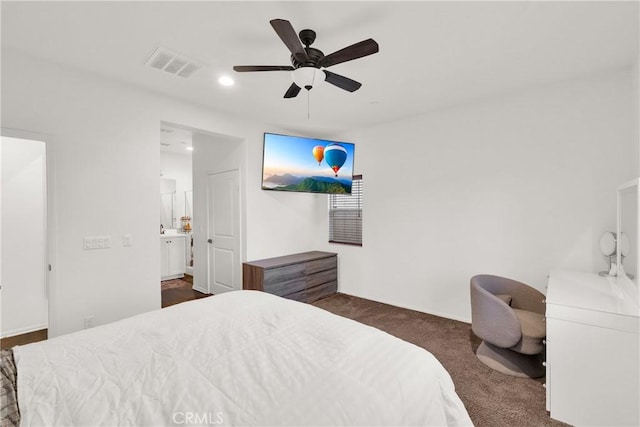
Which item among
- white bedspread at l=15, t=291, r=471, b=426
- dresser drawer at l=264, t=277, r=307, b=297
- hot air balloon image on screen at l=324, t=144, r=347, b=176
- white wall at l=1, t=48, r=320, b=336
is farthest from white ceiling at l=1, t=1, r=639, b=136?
dresser drawer at l=264, t=277, r=307, b=297

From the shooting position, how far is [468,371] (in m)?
2.44

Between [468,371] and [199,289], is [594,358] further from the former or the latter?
[199,289]

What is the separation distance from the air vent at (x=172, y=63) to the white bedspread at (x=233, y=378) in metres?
2.10

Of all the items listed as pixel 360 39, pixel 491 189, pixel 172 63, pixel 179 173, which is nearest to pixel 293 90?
pixel 360 39

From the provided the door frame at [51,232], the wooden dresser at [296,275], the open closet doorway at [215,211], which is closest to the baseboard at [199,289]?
the open closet doorway at [215,211]

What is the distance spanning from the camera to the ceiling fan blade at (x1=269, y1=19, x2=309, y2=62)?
1.53 m

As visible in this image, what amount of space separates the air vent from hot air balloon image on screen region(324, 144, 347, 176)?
6.76ft

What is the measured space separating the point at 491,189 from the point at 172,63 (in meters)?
3.57

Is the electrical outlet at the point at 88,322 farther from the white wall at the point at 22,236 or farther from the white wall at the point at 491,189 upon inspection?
the white wall at the point at 491,189

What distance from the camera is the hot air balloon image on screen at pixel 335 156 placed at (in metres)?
4.14

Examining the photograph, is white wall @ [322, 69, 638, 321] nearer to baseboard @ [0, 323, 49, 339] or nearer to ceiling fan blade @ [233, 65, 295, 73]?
ceiling fan blade @ [233, 65, 295, 73]

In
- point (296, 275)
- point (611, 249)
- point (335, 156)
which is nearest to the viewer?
point (611, 249)

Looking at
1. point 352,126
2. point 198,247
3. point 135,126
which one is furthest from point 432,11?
point 198,247

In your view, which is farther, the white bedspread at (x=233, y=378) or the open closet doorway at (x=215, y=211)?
the open closet doorway at (x=215, y=211)
